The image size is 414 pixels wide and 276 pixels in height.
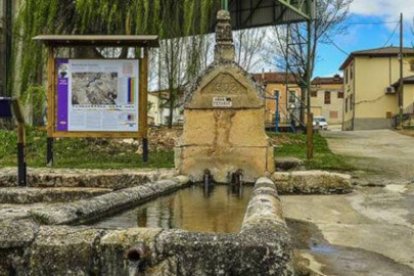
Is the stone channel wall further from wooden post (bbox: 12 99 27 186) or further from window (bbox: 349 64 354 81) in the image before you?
window (bbox: 349 64 354 81)

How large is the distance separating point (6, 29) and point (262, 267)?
22930 millimetres

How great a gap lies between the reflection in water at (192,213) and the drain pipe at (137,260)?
1.52 m

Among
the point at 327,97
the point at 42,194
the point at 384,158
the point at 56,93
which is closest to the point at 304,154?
the point at 384,158

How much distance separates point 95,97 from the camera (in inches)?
459

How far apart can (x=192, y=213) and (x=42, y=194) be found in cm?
273

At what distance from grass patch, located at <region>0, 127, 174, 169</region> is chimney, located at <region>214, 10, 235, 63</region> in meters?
2.88

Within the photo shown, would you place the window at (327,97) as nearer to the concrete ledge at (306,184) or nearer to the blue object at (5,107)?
the concrete ledge at (306,184)

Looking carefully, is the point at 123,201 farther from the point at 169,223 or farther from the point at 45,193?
the point at 45,193

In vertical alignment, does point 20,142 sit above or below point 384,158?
above

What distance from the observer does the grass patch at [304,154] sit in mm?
12086

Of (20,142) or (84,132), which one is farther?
(84,132)

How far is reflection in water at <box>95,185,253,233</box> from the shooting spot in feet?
17.5

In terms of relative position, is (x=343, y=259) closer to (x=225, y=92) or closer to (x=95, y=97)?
(x=225, y=92)

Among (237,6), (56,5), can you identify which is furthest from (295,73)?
(56,5)
